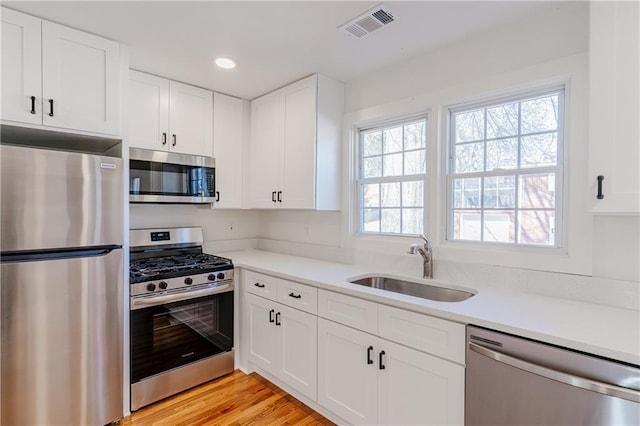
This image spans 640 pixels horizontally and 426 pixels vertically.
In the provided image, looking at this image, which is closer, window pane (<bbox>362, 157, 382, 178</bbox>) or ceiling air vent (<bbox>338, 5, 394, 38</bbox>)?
ceiling air vent (<bbox>338, 5, 394, 38</bbox>)

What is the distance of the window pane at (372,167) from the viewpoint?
2668mm

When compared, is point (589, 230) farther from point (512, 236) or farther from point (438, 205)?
point (438, 205)

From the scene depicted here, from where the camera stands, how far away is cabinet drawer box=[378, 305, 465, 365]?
1492 mm

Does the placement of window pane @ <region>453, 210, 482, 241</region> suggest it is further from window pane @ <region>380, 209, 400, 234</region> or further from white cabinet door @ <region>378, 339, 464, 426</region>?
white cabinet door @ <region>378, 339, 464, 426</region>

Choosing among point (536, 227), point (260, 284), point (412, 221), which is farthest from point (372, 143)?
point (260, 284)

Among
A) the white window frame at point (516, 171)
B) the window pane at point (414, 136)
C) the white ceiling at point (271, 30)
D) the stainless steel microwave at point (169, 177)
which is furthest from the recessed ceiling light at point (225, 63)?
the white window frame at point (516, 171)

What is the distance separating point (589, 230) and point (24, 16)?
322cm

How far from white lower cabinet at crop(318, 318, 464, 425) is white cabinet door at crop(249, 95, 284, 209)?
138 centimetres

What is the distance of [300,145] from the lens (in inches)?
107

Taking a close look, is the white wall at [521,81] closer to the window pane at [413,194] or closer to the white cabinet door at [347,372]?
the window pane at [413,194]

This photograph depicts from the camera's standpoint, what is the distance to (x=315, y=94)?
2.60 m

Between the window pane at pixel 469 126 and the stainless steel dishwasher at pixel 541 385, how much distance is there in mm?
1277

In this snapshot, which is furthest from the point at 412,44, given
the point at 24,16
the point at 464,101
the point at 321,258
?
the point at 24,16

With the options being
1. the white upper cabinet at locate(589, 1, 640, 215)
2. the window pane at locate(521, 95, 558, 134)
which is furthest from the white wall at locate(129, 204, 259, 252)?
the white upper cabinet at locate(589, 1, 640, 215)
